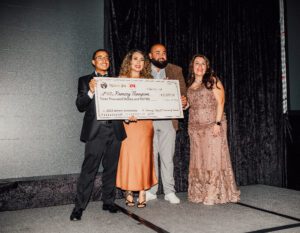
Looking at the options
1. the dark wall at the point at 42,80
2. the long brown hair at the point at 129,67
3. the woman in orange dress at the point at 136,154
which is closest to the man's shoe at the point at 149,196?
the woman in orange dress at the point at 136,154

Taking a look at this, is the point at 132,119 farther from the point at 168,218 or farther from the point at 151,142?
the point at 168,218

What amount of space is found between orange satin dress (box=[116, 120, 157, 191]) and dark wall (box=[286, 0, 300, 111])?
289 centimetres

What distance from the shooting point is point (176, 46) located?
3863mm

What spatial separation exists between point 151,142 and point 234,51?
2.06 meters

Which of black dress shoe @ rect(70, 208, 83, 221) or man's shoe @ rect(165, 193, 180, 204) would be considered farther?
man's shoe @ rect(165, 193, 180, 204)

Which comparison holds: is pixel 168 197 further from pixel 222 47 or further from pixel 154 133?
pixel 222 47

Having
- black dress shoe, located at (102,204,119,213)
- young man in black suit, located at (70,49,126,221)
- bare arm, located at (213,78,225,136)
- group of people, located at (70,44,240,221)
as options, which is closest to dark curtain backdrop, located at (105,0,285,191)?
group of people, located at (70,44,240,221)

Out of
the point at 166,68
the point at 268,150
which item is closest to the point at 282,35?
the point at 268,150

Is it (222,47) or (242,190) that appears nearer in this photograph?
(242,190)

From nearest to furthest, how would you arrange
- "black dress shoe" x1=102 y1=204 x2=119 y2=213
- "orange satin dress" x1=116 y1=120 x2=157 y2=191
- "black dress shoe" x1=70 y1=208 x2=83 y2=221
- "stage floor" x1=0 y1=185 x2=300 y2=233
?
1. "stage floor" x1=0 y1=185 x2=300 y2=233
2. "black dress shoe" x1=70 y1=208 x2=83 y2=221
3. "black dress shoe" x1=102 y1=204 x2=119 y2=213
4. "orange satin dress" x1=116 y1=120 x2=157 y2=191

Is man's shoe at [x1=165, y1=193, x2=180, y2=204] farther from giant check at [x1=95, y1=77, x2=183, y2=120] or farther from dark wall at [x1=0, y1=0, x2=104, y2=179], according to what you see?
dark wall at [x1=0, y1=0, x2=104, y2=179]

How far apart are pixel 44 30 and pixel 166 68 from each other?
1.40 m

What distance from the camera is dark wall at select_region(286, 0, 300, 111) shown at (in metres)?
4.80

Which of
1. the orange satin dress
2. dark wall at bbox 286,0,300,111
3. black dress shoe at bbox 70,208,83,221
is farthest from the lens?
dark wall at bbox 286,0,300,111
